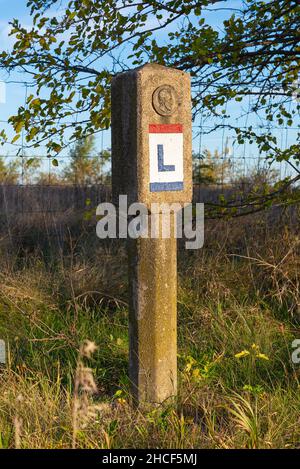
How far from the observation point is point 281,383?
3703 millimetres

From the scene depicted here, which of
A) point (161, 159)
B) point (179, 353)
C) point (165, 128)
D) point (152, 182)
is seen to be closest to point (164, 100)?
point (165, 128)

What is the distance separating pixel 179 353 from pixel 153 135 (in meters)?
1.54

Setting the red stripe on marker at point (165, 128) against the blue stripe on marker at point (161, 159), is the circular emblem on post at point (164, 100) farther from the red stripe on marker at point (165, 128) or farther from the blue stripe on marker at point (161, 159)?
the blue stripe on marker at point (161, 159)

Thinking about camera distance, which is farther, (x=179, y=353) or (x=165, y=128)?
(x=179, y=353)

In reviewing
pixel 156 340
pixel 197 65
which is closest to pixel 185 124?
pixel 156 340

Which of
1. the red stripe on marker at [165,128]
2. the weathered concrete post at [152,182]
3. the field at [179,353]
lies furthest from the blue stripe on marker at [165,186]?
the field at [179,353]

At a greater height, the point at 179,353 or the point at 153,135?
the point at 153,135

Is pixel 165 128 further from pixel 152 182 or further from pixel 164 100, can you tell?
pixel 152 182

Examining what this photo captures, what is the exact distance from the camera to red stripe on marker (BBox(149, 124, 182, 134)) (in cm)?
317

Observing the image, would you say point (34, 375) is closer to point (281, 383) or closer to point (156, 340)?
point (156, 340)

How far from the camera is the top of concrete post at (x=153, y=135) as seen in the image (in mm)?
3160

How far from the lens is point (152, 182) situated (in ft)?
10.4

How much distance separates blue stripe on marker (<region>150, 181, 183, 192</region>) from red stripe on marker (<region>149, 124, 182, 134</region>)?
0.25 metres
